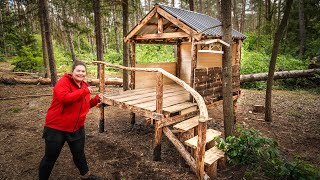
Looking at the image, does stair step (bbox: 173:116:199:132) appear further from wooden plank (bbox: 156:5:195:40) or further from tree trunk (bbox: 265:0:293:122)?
tree trunk (bbox: 265:0:293:122)

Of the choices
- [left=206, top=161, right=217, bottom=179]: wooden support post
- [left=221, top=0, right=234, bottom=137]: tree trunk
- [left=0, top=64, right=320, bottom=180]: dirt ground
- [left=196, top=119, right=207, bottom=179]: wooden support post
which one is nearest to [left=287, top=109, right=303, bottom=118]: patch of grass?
[left=0, top=64, right=320, bottom=180]: dirt ground

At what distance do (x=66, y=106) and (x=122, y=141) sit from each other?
334 centimetres

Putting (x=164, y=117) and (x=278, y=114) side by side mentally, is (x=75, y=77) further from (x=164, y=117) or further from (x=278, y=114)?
(x=278, y=114)

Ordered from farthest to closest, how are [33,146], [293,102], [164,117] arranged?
[293,102], [33,146], [164,117]

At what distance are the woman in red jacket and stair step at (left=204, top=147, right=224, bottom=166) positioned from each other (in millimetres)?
2426

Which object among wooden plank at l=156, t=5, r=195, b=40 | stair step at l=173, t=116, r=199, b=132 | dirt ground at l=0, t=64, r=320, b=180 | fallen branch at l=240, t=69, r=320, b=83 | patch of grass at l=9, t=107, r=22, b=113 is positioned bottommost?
dirt ground at l=0, t=64, r=320, b=180

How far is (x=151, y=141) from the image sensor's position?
22.4 ft

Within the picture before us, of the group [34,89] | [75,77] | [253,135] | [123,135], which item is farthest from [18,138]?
[34,89]

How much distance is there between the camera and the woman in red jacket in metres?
3.60

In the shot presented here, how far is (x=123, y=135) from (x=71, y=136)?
3432 millimetres

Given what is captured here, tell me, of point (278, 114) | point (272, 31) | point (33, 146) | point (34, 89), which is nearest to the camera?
point (33, 146)

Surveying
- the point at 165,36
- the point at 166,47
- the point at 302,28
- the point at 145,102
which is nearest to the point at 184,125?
the point at 145,102

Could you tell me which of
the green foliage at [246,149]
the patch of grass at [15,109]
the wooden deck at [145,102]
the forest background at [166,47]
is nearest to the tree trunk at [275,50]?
the wooden deck at [145,102]

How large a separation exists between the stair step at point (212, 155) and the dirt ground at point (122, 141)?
518 millimetres
